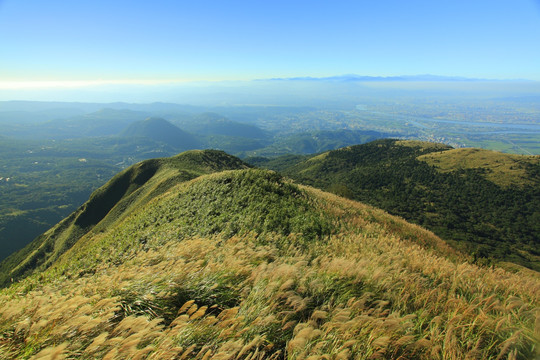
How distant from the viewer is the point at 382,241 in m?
8.78

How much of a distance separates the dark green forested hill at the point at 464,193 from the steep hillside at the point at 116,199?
3158 centimetres

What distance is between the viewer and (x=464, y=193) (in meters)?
84.8

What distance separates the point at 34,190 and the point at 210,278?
283 meters

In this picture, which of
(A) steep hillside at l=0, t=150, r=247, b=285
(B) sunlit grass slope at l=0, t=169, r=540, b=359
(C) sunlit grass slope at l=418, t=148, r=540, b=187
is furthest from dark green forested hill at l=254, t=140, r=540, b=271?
(B) sunlit grass slope at l=0, t=169, r=540, b=359

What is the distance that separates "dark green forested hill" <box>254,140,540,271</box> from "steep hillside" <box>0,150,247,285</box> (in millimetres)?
31576

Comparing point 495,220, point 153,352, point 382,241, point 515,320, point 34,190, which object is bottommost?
point 34,190

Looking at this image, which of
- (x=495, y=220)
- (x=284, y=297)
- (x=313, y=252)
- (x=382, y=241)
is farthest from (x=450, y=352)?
(x=495, y=220)

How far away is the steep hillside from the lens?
123 ft

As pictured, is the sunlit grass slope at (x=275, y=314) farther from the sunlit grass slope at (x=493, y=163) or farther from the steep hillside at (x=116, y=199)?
the sunlit grass slope at (x=493, y=163)

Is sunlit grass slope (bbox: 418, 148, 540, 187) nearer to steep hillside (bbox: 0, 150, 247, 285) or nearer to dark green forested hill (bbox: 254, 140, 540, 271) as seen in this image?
dark green forested hill (bbox: 254, 140, 540, 271)

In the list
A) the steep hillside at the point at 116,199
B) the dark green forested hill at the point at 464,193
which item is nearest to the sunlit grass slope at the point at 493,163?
the dark green forested hill at the point at 464,193

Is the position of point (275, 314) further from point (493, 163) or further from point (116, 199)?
point (493, 163)

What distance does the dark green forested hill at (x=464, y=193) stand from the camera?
6139cm

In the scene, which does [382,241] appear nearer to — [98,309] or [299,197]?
[299,197]
